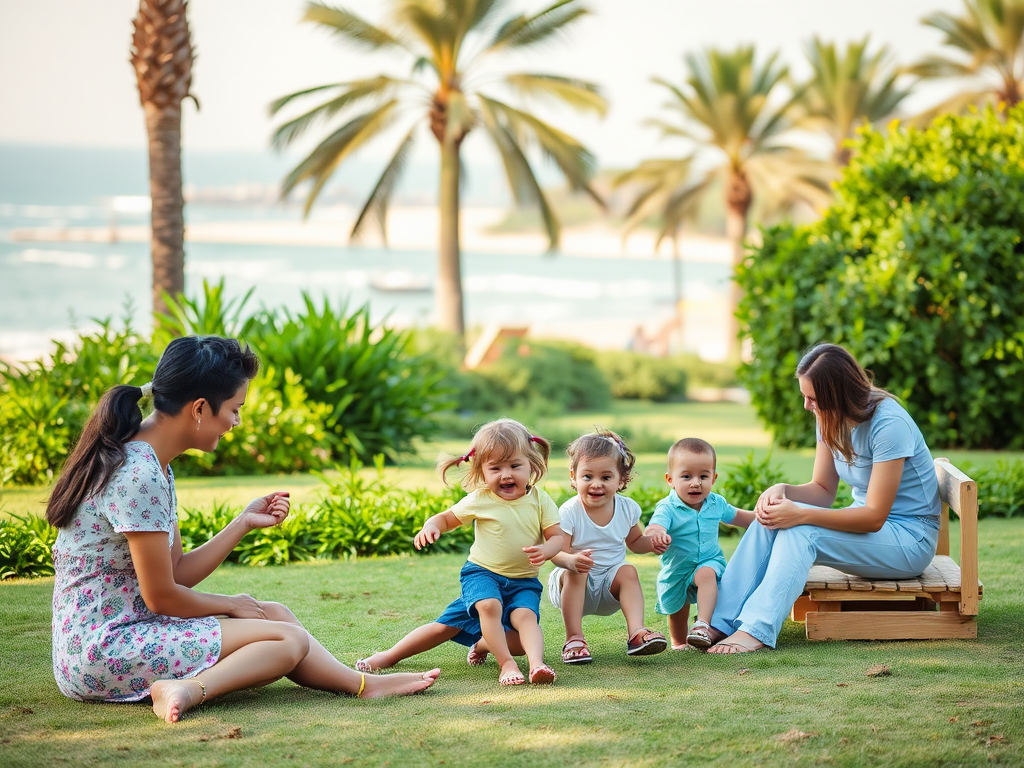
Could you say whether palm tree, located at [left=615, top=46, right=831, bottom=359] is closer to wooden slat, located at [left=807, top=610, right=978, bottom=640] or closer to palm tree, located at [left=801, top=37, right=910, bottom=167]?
palm tree, located at [left=801, top=37, right=910, bottom=167]

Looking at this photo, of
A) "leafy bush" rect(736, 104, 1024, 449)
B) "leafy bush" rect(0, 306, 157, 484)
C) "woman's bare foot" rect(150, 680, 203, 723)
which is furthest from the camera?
"leafy bush" rect(736, 104, 1024, 449)

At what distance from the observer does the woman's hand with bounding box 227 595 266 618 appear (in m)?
3.57

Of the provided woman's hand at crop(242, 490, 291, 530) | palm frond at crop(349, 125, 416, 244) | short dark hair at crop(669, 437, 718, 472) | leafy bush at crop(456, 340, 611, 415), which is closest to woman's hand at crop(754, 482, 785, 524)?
short dark hair at crop(669, 437, 718, 472)

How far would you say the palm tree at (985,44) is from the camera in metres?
25.9

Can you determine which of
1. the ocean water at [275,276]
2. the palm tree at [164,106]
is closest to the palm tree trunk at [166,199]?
the palm tree at [164,106]

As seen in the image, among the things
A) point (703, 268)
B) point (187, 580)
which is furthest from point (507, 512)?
point (703, 268)

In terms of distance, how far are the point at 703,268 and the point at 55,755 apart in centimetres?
11783

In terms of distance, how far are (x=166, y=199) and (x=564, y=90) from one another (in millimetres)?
10702

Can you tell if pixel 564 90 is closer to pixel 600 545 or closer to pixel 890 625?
pixel 600 545

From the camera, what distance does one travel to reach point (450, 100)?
2059 cm

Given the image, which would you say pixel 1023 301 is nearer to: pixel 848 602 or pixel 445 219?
pixel 848 602

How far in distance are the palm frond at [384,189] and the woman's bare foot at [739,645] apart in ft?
53.9

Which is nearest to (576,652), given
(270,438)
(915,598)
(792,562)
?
(792,562)

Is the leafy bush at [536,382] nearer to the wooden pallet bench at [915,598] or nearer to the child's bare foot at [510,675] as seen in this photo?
the wooden pallet bench at [915,598]
